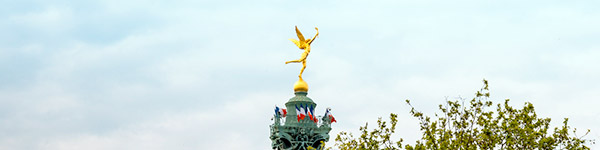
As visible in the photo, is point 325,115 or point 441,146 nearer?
point 441,146

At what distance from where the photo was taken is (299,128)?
7250 cm

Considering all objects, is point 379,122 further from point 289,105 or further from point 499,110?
point 289,105

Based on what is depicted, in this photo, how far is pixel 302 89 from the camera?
7481 centimetres

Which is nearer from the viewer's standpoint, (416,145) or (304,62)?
(416,145)

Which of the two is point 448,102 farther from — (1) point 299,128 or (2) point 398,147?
(1) point 299,128

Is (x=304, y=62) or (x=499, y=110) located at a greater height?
(x=304, y=62)

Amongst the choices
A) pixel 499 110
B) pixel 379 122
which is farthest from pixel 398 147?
pixel 499 110

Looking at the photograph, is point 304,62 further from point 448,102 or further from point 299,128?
point 448,102

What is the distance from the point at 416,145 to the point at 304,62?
37.0 meters

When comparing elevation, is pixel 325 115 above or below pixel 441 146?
above

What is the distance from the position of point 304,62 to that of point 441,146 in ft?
122

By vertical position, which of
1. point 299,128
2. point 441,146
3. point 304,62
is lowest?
point 441,146

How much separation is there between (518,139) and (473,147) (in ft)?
6.29

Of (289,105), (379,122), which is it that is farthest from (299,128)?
(379,122)
